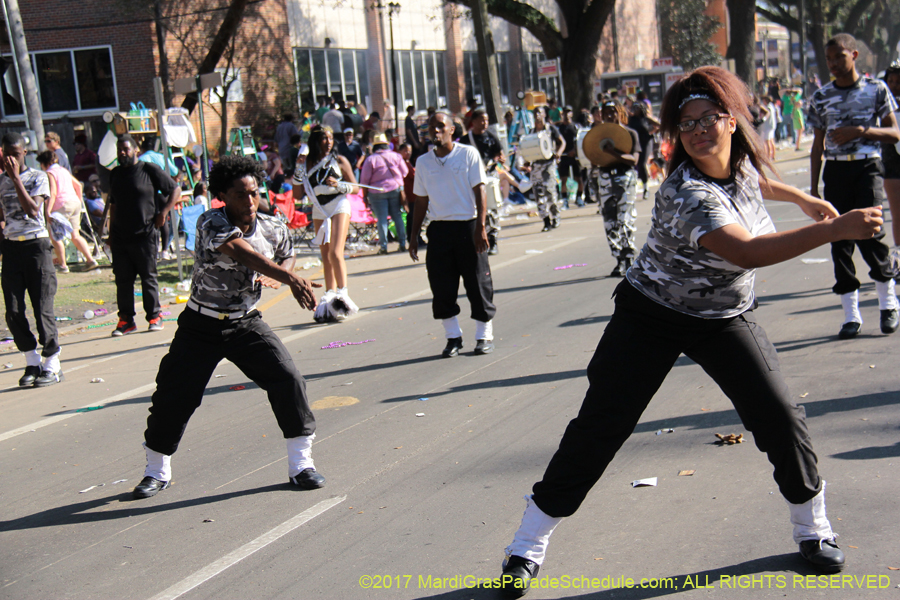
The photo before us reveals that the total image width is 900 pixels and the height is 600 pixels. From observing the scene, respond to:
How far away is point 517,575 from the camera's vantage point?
3559 millimetres

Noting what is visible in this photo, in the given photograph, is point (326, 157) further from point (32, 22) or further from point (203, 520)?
point (32, 22)

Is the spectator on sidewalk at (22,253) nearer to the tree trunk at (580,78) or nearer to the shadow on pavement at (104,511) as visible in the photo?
the shadow on pavement at (104,511)

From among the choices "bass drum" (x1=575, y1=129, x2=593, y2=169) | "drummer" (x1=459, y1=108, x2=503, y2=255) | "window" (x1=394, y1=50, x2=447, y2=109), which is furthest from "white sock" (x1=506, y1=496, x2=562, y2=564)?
"window" (x1=394, y1=50, x2=447, y2=109)

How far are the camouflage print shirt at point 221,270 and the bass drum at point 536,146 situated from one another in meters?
11.8

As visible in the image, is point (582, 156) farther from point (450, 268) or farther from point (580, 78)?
point (580, 78)

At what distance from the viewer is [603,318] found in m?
9.03

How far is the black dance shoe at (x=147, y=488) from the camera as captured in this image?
507 cm

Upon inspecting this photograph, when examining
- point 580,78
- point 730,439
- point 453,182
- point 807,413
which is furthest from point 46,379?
point 580,78

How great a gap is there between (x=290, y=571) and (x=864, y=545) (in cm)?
242

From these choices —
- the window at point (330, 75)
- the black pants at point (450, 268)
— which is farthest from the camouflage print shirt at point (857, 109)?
the window at point (330, 75)

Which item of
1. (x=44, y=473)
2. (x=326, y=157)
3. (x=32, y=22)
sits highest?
(x=32, y=22)

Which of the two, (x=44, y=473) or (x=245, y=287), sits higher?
(x=245, y=287)

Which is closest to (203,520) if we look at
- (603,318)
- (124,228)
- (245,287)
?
(245,287)

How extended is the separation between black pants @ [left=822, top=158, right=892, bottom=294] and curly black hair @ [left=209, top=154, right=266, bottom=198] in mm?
4580
